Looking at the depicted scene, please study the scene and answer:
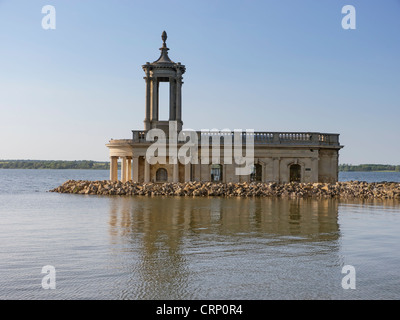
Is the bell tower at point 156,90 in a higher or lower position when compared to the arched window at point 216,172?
higher

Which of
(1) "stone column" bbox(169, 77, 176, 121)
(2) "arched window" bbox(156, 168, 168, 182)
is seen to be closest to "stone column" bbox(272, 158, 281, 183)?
(2) "arched window" bbox(156, 168, 168, 182)

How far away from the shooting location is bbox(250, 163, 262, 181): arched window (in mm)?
43312

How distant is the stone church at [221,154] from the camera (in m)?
42.7

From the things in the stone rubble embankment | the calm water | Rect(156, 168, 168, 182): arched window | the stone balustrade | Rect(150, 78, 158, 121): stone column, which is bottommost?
the calm water

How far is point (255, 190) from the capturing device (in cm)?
3794

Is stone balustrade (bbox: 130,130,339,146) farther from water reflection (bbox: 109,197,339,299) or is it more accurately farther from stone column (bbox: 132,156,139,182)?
water reflection (bbox: 109,197,339,299)

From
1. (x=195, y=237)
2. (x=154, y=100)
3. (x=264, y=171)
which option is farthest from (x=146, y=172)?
(x=195, y=237)

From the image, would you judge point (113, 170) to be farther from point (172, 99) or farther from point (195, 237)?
point (195, 237)

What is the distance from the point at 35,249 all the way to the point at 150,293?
→ 5.85 meters

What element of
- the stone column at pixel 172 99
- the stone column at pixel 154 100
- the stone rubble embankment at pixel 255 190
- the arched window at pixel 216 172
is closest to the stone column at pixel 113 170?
the stone rubble embankment at pixel 255 190

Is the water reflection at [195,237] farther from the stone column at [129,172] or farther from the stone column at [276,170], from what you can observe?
the stone column at [129,172]

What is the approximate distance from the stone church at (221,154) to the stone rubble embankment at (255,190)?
250 cm

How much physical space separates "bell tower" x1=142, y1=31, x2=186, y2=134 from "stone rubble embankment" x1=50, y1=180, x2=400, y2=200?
6.08 m

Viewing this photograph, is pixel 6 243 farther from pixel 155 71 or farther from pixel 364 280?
pixel 155 71
